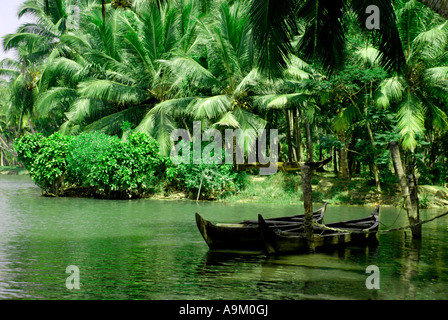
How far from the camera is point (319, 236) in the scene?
33.0 feet

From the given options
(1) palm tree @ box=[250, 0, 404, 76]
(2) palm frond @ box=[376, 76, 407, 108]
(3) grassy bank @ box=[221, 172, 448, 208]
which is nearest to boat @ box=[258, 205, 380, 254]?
(1) palm tree @ box=[250, 0, 404, 76]

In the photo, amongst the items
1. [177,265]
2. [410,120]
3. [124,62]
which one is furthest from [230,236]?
[124,62]

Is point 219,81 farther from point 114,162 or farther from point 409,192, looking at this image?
point 409,192

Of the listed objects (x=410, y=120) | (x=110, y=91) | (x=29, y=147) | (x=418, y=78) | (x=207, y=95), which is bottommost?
(x=29, y=147)

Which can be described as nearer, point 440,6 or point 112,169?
point 440,6

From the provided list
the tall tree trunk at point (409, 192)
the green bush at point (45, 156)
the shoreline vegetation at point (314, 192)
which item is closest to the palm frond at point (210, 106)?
the shoreline vegetation at point (314, 192)

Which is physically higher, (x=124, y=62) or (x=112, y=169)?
(x=124, y=62)

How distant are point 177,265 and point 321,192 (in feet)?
45.6

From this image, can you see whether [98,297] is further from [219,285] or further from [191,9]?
[191,9]

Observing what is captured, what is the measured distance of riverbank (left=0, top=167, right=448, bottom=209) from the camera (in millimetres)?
20219

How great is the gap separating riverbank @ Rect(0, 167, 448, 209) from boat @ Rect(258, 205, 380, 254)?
27.4 ft
